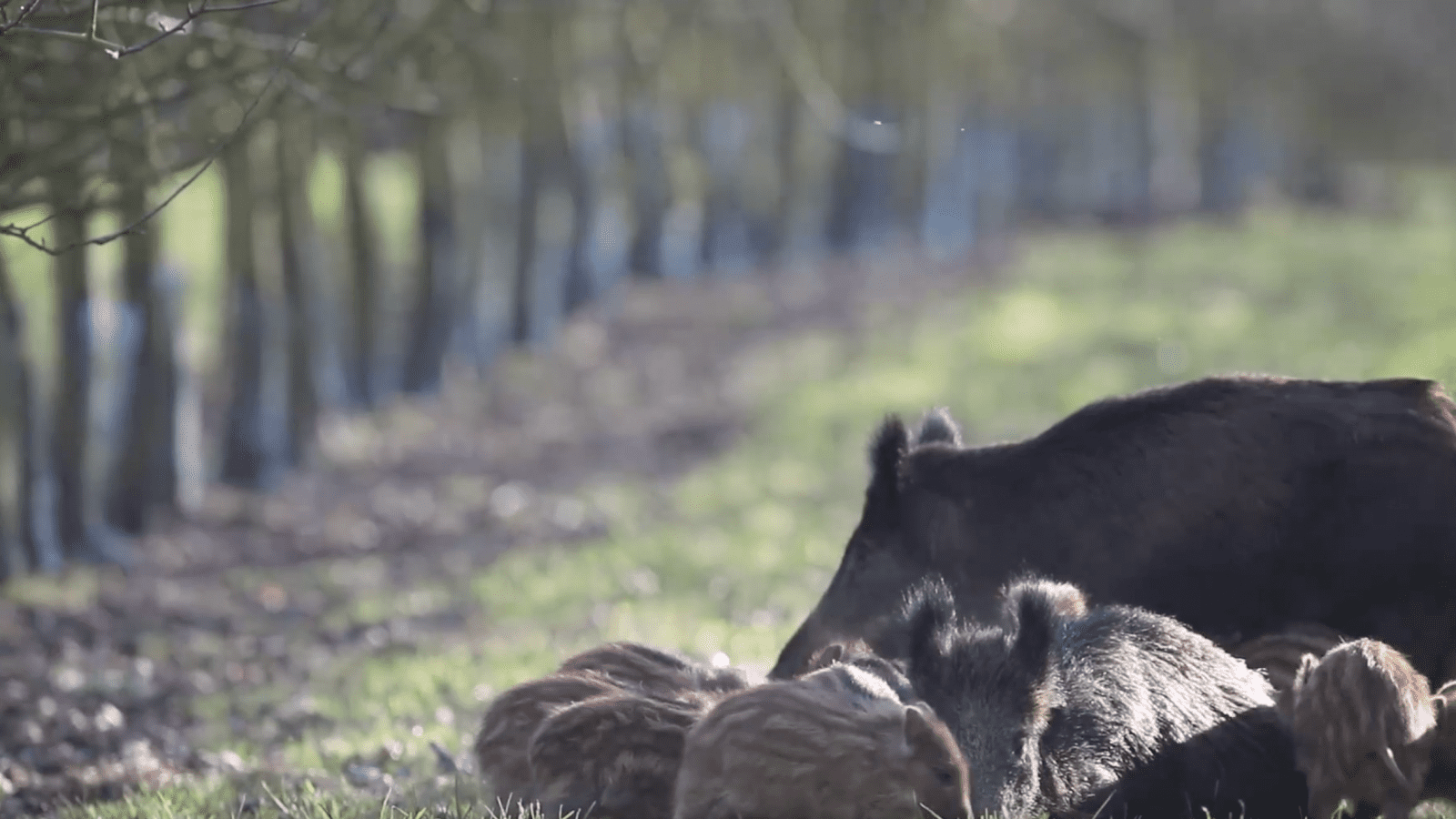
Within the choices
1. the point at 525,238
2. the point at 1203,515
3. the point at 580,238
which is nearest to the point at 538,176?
the point at 525,238

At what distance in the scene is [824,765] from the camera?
5.57m

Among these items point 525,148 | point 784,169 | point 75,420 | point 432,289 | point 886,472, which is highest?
point 784,169

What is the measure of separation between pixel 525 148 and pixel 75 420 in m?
10.9

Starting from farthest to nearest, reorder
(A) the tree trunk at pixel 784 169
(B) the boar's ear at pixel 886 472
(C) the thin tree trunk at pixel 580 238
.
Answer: (A) the tree trunk at pixel 784 169 → (C) the thin tree trunk at pixel 580 238 → (B) the boar's ear at pixel 886 472

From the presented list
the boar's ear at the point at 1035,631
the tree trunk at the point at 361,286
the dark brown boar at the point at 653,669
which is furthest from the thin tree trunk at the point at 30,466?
the boar's ear at the point at 1035,631

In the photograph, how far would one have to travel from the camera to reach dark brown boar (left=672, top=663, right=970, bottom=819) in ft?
A: 18.2

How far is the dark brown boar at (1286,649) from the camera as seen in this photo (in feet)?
21.7

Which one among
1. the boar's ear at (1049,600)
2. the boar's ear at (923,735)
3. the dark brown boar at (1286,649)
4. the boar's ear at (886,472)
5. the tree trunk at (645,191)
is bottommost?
the dark brown boar at (1286,649)

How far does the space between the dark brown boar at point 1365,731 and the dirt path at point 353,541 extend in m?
5.07

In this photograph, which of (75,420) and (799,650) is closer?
(799,650)

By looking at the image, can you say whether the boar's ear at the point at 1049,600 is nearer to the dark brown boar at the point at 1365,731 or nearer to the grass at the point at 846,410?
the dark brown boar at the point at 1365,731

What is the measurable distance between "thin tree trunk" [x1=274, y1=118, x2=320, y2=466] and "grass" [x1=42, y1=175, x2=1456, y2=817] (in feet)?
11.3

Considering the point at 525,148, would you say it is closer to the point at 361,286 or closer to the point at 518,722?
the point at 361,286

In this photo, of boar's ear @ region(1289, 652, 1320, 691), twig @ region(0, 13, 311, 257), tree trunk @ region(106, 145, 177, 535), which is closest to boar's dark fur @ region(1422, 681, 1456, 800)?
boar's ear @ region(1289, 652, 1320, 691)
